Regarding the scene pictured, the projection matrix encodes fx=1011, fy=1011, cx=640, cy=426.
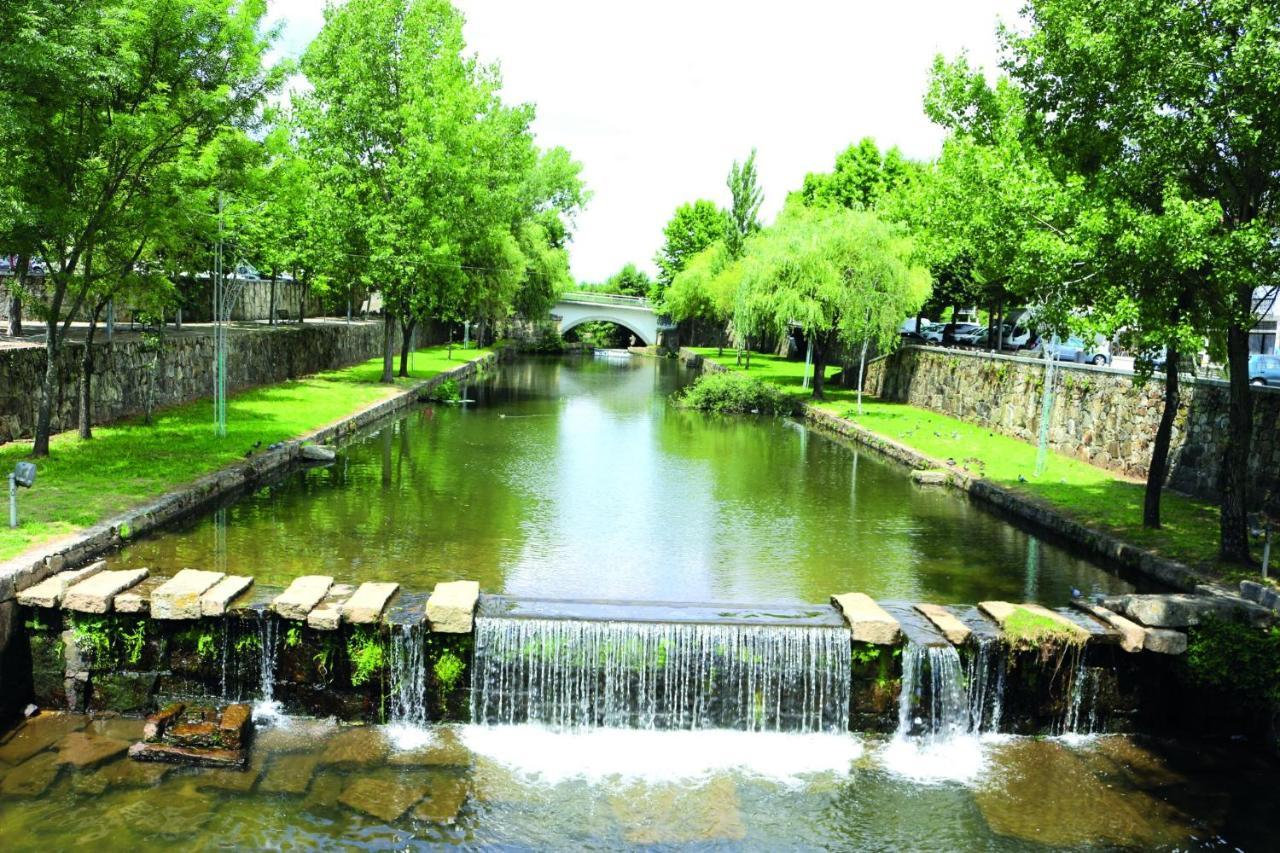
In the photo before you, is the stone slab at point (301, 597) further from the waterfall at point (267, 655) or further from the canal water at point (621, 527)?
the canal water at point (621, 527)

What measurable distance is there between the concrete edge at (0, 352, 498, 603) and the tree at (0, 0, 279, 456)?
3.00 meters

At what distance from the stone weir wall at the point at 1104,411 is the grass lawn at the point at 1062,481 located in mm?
425

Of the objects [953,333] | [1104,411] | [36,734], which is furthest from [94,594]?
[953,333]

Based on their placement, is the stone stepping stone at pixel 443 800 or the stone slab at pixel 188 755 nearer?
the stone stepping stone at pixel 443 800

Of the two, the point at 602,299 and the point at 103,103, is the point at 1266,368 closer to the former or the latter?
the point at 103,103

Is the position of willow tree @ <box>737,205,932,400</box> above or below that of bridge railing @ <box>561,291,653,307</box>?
below

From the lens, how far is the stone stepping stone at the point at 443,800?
354 inches

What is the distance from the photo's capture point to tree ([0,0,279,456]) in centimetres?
1521

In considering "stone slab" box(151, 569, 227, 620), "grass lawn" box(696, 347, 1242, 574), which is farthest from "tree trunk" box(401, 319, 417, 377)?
"stone slab" box(151, 569, 227, 620)

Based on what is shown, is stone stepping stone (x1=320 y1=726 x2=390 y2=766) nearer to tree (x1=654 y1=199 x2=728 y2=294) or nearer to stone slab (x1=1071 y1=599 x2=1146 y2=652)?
stone slab (x1=1071 y1=599 x2=1146 y2=652)

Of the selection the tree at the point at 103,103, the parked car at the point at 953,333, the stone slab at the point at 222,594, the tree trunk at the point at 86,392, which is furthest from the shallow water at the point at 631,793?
the parked car at the point at 953,333

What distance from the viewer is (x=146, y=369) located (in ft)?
78.3

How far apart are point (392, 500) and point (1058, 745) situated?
40.9ft

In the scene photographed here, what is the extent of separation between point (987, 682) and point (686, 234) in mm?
83755
